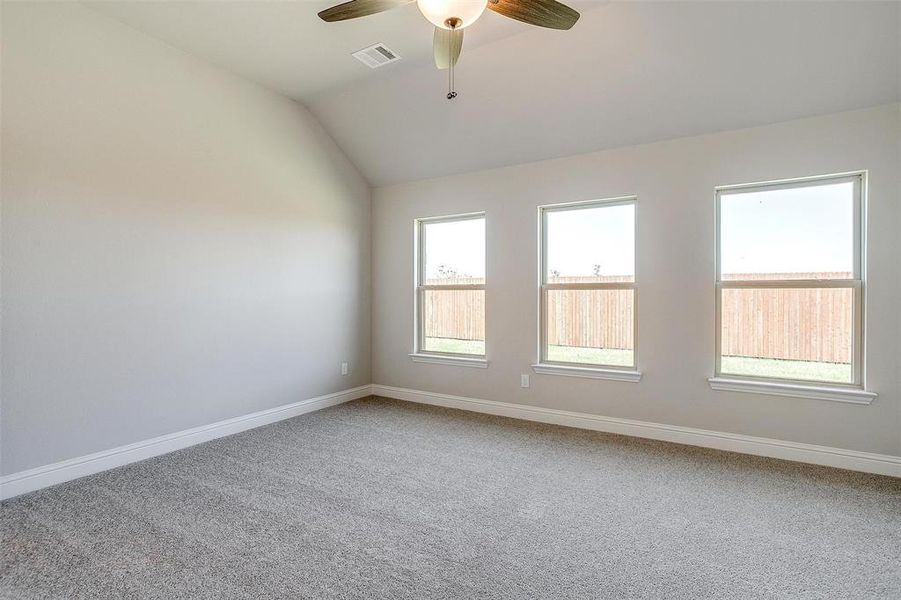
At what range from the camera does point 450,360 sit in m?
4.70

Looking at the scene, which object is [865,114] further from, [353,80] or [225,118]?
[225,118]

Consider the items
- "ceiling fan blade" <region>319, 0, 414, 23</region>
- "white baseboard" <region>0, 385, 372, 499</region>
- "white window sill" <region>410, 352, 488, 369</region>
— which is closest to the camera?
"ceiling fan blade" <region>319, 0, 414, 23</region>

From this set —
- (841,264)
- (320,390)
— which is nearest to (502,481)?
(320,390)

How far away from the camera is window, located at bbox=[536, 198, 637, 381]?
3.86 metres

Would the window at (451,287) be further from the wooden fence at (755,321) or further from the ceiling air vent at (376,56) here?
the ceiling air vent at (376,56)

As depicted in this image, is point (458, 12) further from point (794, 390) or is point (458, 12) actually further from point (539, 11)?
point (794, 390)

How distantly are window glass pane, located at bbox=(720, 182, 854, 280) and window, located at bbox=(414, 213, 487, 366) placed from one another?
2.22 m

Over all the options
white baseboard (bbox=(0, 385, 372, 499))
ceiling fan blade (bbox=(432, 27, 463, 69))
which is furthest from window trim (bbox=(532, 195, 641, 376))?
white baseboard (bbox=(0, 385, 372, 499))

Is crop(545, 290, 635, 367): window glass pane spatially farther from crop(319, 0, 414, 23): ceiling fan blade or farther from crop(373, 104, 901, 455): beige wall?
crop(319, 0, 414, 23): ceiling fan blade

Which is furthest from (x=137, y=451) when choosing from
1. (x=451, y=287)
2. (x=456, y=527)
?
(x=451, y=287)

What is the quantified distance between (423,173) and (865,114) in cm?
360

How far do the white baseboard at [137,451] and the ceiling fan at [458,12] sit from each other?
310 centimetres

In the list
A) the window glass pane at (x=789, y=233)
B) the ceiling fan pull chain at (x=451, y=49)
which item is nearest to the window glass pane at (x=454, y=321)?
the ceiling fan pull chain at (x=451, y=49)

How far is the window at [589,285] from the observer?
→ 386 centimetres
